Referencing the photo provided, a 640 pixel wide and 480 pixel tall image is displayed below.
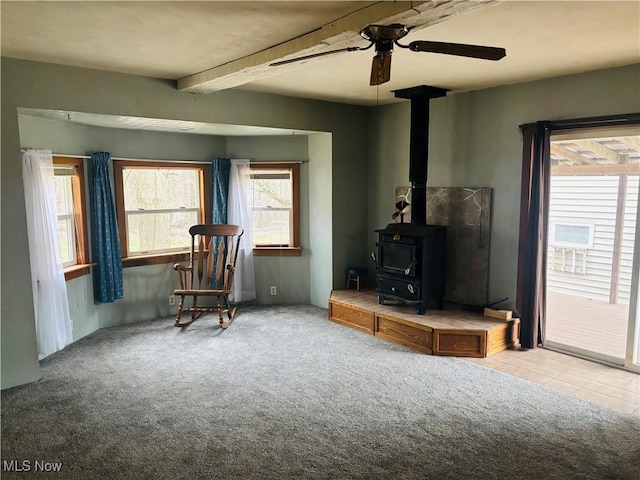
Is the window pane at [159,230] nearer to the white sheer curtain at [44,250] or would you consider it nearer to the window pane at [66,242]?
the window pane at [66,242]

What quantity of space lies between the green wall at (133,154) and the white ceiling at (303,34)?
0.18 metres

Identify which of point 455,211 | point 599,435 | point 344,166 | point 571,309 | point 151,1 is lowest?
point 599,435

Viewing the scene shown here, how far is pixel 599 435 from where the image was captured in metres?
2.89

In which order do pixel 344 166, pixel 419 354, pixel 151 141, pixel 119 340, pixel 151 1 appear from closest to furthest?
1. pixel 151 1
2. pixel 419 354
3. pixel 119 340
4. pixel 151 141
5. pixel 344 166

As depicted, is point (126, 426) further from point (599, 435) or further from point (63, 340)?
point (599, 435)

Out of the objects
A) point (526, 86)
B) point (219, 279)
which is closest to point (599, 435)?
point (526, 86)

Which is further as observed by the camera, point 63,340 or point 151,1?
point 63,340

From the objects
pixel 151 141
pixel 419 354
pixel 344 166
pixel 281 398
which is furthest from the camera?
pixel 344 166

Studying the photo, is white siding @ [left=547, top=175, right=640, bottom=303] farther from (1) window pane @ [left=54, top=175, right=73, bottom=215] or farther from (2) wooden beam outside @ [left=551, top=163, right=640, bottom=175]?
(1) window pane @ [left=54, top=175, right=73, bottom=215]

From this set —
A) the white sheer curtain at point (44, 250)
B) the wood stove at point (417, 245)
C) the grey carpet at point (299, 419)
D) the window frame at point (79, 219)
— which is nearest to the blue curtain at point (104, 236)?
the window frame at point (79, 219)

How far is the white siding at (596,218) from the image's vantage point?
4023 mm

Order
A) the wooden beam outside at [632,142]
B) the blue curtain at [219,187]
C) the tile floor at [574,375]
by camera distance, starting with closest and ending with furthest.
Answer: the tile floor at [574,375] → the wooden beam outside at [632,142] → the blue curtain at [219,187]

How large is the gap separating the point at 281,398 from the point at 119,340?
2128mm

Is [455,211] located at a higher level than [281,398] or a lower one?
higher
